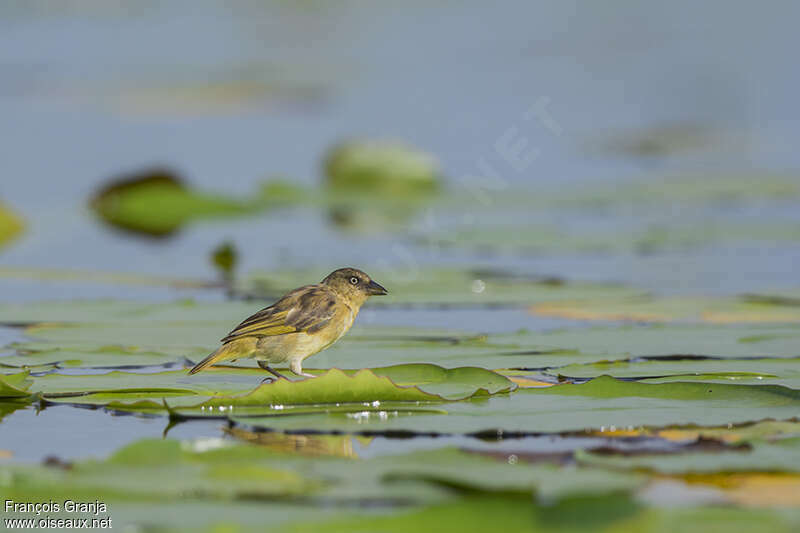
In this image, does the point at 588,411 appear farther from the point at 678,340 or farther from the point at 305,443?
the point at 678,340

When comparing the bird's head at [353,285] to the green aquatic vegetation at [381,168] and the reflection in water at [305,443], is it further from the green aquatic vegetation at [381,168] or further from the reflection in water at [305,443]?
the green aquatic vegetation at [381,168]

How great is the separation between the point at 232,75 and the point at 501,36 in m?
6.28

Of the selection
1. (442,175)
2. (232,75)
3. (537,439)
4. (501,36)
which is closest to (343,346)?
(537,439)

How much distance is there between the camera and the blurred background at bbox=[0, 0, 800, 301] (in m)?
9.15

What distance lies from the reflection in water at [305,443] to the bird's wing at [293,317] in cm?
108

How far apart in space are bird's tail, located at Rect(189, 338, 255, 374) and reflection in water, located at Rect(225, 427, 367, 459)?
874mm

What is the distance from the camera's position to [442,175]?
A: 12.6m

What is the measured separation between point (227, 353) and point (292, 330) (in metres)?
0.30

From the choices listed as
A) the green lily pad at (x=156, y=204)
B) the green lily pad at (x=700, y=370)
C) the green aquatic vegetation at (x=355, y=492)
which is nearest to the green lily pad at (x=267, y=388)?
the green lily pad at (x=700, y=370)

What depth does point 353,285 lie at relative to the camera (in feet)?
18.6

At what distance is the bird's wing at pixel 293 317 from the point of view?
512cm

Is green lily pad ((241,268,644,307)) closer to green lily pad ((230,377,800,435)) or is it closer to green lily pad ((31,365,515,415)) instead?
green lily pad ((31,365,515,415))

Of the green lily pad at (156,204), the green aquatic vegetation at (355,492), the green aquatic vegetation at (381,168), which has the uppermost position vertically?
the green aquatic vegetation at (381,168)

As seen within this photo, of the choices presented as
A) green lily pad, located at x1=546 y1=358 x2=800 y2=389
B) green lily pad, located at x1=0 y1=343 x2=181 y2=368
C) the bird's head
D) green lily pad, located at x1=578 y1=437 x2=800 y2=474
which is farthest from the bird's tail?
green lily pad, located at x1=578 y1=437 x2=800 y2=474
